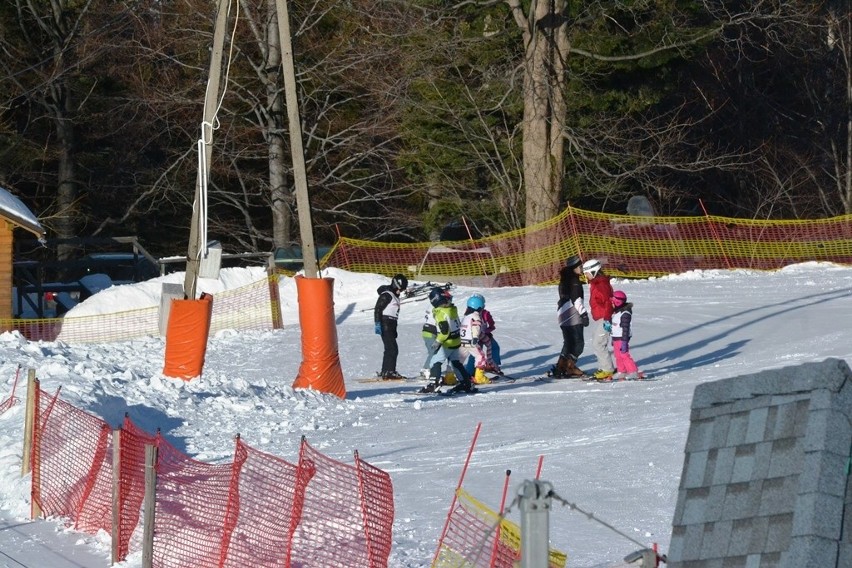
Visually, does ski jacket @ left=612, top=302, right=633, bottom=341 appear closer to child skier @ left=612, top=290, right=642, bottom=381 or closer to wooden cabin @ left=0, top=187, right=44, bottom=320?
child skier @ left=612, top=290, right=642, bottom=381

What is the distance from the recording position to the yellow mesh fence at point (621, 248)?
3142 centimetres

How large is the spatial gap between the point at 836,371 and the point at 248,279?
2507 cm

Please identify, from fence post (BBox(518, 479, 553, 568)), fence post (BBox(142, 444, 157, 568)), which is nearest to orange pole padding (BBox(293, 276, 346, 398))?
fence post (BBox(142, 444, 157, 568))

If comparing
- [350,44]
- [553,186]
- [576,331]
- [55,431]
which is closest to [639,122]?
[553,186]

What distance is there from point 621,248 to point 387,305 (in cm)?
1392

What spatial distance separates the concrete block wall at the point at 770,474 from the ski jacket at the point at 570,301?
1301 centimetres

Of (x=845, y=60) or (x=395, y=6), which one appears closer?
(x=395, y=6)

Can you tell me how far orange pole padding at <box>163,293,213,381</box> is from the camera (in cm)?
1711

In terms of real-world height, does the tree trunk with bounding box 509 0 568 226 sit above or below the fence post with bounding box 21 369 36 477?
above

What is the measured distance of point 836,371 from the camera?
458cm

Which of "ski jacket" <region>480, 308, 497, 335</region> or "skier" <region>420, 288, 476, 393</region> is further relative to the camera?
"ski jacket" <region>480, 308, 497, 335</region>

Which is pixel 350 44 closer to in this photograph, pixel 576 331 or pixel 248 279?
pixel 248 279

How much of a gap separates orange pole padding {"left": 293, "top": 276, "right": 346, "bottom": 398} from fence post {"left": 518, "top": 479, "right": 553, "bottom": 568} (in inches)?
486

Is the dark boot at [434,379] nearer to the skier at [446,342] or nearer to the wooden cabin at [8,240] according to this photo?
the skier at [446,342]
